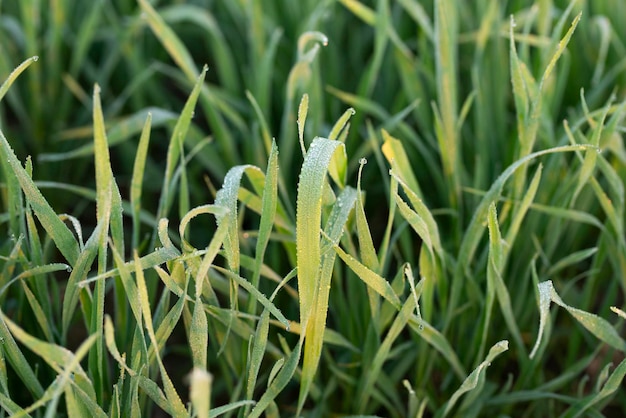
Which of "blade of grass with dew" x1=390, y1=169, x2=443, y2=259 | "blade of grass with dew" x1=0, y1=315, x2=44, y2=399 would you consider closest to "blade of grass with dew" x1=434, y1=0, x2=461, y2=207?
"blade of grass with dew" x1=390, y1=169, x2=443, y2=259

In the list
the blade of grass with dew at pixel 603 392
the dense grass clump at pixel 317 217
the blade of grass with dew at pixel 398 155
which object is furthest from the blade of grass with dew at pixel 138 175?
the blade of grass with dew at pixel 603 392

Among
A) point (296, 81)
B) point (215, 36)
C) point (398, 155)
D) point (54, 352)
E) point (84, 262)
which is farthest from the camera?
point (215, 36)

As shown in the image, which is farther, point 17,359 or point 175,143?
point 175,143

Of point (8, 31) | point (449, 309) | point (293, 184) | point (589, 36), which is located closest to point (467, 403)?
point (449, 309)

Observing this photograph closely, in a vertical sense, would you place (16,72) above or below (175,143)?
above

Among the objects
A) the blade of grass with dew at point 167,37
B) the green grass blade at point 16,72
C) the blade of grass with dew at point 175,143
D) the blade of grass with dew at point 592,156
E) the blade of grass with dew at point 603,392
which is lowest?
the blade of grass with dew at point 603,392

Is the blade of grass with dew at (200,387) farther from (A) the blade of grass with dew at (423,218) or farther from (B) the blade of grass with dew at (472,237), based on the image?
(B) the blade of grass with dew at (472,237)

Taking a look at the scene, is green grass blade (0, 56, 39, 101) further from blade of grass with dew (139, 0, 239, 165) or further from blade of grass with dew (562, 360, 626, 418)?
blade of grass with dew (562, 360, 626, 418)

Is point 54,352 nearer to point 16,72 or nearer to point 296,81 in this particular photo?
point 16,72

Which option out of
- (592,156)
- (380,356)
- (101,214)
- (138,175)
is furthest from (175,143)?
(592,156)
